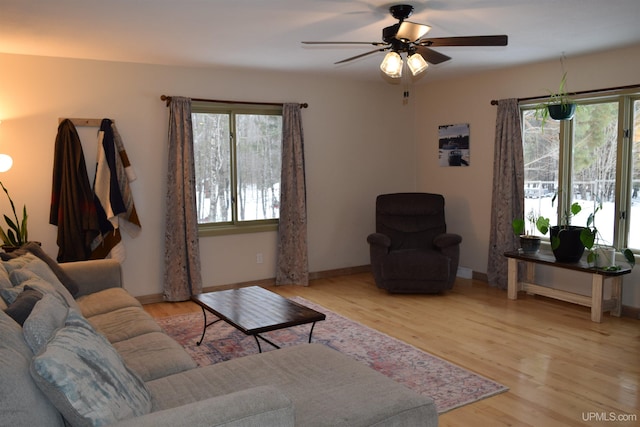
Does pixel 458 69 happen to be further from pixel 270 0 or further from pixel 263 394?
pixel 263 394

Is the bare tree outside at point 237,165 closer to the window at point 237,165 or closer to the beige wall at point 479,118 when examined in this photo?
the window at point 237,165

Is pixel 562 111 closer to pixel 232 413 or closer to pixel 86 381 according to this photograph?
pixel 232 413

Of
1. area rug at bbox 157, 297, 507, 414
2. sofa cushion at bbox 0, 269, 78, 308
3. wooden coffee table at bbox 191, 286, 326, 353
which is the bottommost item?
area rug at bbox 157, 297, 507, 414

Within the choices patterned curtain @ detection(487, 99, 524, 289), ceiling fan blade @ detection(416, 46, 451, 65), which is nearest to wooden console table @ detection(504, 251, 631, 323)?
patterned curtain @ detection(487, 99, 524, 289)

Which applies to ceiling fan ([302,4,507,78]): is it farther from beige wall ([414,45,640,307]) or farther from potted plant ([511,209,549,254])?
potted plant ([511,209,549,254])

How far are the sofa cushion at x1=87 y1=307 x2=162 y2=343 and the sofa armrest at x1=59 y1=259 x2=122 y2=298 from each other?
2.28 ft

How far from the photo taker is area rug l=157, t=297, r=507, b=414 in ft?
10.4

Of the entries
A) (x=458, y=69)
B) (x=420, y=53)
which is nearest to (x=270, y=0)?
(x=420, y=53)

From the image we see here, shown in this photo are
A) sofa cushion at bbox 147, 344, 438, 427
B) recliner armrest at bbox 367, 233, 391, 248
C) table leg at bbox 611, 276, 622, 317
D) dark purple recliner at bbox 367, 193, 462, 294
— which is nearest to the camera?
sofa cushion at bbox 147, 344, 438, 427

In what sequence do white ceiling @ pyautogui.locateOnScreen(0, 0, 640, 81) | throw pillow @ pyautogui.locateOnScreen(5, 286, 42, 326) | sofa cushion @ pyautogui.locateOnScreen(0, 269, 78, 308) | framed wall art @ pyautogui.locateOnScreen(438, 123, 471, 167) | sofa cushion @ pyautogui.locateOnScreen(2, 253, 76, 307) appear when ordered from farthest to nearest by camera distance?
framed wall art @ pyautogui.locateOnScreen(438, 123, 471, 167), white ceiling @ pyautogui.locateOnScreen(0, 0, 640, 81), sofa cushion @ pyautogui.locateOnScreen(2, 253, 76, 307), sofa cushion @ pyautogui.locateOnScreen(0, 269, 78, 308), throw pillow @ pyautogui.locateOnScreen(5, 286, 42, 326)

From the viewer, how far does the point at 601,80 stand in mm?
4789

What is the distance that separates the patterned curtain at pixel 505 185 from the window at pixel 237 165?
2.45 metres

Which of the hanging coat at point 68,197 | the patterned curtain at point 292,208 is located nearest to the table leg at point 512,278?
the patterned curtain at point 292,208

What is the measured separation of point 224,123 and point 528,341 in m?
3.71
